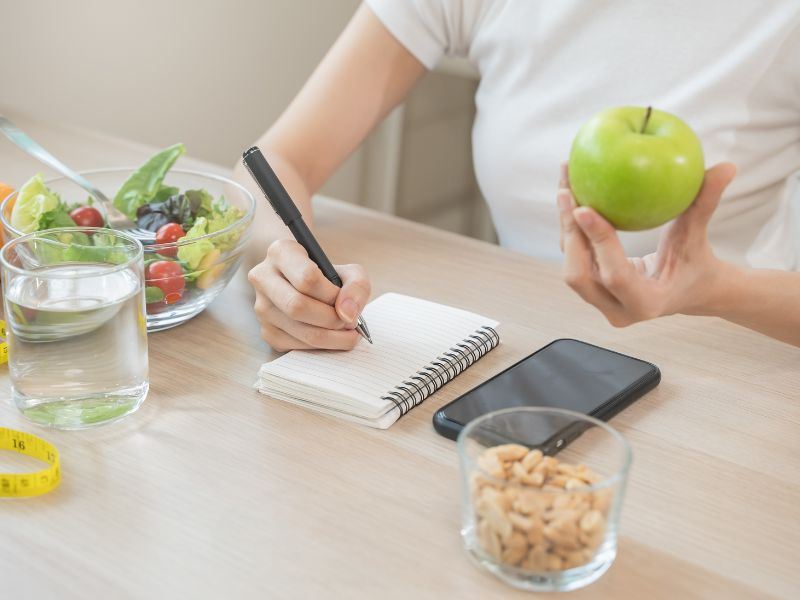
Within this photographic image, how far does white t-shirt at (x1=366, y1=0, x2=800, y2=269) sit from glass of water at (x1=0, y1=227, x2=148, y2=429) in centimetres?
71

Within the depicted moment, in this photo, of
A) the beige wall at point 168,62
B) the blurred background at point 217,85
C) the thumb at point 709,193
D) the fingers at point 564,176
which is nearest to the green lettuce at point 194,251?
the fingers at point 564,176

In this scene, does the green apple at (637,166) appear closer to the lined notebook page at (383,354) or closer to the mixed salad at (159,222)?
the lined notebook page at (383,354)

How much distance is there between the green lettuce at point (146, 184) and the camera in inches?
47.4

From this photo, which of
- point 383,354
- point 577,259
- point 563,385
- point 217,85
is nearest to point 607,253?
point 577,259

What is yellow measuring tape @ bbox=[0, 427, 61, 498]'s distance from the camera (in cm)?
80

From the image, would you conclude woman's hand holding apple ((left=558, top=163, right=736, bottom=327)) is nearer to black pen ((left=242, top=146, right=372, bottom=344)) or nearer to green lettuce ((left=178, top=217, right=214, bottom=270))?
black pen ((left=242, top=146, right=372, bottom=344))

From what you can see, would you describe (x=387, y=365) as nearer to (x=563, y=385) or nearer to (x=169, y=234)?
(x=563, y=385)

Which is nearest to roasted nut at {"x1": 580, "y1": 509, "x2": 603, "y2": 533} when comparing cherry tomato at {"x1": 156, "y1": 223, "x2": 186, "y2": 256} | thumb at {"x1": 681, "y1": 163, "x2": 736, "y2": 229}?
thumb at {"x1": 681, "y1": 163, "x2": 736, "y2": 229}

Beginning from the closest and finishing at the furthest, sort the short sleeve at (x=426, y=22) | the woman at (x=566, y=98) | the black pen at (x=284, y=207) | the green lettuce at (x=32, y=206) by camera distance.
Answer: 1. the black pen at (x=284, y=207)
2. the green lettuce at (x=32, y=206)
3. the woman at (x=566, y=98)
4. the short sleeve at (x=426, y=22)

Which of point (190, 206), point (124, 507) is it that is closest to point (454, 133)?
point (190, 206)

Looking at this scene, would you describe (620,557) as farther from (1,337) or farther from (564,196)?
(1,337)

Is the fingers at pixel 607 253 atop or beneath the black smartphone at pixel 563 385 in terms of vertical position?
atop

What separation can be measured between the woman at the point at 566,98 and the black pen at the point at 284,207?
0.05 feet

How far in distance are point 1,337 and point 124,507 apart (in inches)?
14.0
